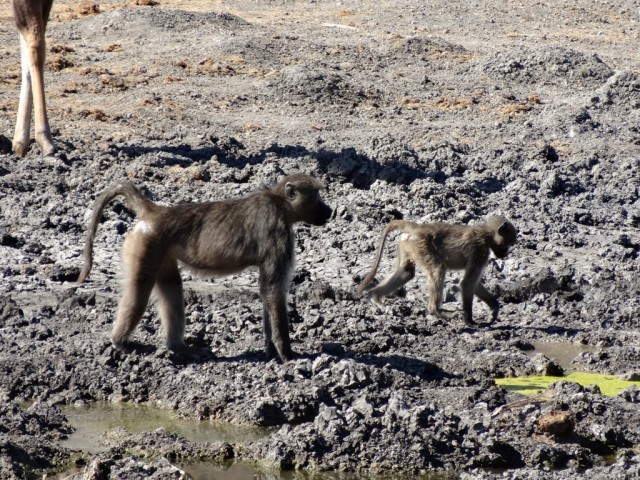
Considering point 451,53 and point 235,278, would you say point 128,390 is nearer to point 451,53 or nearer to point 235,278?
point 235,278

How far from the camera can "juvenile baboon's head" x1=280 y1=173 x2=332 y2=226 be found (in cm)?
991

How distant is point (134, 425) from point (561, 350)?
374 cm

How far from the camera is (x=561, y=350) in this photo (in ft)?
35.8

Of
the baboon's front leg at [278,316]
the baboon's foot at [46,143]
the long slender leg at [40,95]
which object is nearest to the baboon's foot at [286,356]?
the baboon's front leg at [278,316]

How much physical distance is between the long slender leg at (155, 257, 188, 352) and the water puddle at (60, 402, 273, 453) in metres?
0.67

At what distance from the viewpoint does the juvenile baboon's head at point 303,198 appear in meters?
9.91

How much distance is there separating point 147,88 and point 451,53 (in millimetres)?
5945

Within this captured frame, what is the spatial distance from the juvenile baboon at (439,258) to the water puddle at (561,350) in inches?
26.1

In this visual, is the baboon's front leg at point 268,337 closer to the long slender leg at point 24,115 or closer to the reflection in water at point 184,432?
the reflection in water at point 184,432

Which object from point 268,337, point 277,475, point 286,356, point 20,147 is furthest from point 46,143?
point 277,475

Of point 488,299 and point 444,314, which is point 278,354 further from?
point 488,299

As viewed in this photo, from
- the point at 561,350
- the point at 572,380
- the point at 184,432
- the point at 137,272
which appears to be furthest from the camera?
the point at 561,350

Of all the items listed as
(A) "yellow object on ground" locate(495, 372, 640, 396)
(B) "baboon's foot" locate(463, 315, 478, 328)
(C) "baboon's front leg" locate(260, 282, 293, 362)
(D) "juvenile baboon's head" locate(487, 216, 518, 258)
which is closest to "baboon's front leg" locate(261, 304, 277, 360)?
(C) "baboon's front leg" locate(260, 282, 293, 362)

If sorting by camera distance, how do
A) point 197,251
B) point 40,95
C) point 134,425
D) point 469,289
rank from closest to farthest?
point 134,425, point 197,251, point 469,289, point 40,95
